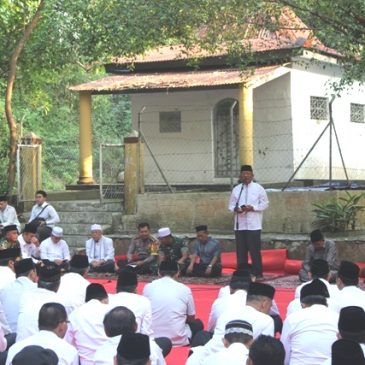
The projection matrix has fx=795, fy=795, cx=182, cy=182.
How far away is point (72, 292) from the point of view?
770cm

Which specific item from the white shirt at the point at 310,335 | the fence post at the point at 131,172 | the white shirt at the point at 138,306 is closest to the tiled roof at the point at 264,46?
the fence post at the point at 131,172

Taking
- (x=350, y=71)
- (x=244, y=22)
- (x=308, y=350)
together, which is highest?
(x=244, y=22)

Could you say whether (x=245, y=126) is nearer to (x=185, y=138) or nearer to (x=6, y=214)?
(x=185, y=138)

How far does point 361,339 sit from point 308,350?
671mm

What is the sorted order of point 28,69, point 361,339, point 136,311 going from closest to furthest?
point 361,339 → point 136,311 → point 28,69

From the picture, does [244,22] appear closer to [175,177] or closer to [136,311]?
[136,311]

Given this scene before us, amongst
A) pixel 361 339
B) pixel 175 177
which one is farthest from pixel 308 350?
pixel 175 177

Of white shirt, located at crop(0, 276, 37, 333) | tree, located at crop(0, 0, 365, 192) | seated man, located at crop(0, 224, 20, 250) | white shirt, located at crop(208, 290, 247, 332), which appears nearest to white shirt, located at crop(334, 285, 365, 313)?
white shirt, located at crop(208, 290, 247, 332)

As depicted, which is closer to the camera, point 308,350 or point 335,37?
point 308,350

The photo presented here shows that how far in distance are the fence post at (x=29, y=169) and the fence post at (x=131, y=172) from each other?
8.68 ft

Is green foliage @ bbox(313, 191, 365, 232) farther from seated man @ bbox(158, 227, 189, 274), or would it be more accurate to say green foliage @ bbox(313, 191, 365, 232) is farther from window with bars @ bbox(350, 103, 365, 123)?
window with bars @ bbox(350, 103, 365, 123)

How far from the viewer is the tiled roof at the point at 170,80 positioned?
1695 cm

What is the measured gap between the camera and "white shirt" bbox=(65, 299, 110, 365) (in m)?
6.38

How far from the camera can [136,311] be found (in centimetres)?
671
